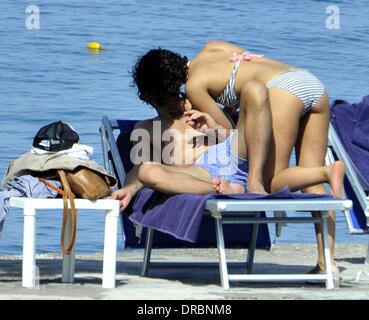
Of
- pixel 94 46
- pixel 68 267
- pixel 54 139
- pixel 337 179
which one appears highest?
pixel 54 139

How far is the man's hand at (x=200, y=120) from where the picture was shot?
576 centimetres

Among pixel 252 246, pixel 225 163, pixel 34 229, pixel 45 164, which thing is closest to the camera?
pixel 34 229

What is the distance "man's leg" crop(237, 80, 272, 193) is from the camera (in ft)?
17.7

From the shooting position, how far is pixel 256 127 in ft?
17.7

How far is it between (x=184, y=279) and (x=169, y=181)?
694mm

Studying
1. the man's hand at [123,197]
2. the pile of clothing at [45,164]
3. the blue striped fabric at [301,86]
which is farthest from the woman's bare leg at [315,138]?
the pile of clothing at [45,164]

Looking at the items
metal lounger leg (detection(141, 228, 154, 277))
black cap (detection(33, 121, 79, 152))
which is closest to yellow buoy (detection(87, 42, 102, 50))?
metal lounger leg (detection(141, 228, 154, 277))

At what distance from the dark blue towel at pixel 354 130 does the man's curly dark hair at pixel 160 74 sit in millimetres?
1274

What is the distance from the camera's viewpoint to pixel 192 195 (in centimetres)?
538

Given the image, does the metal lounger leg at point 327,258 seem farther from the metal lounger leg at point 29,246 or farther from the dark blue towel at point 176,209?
the metal lounger leg at point 29,246

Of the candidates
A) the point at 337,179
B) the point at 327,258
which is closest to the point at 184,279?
the point at 327,258

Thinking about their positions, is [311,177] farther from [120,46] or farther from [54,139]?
[120,46]
